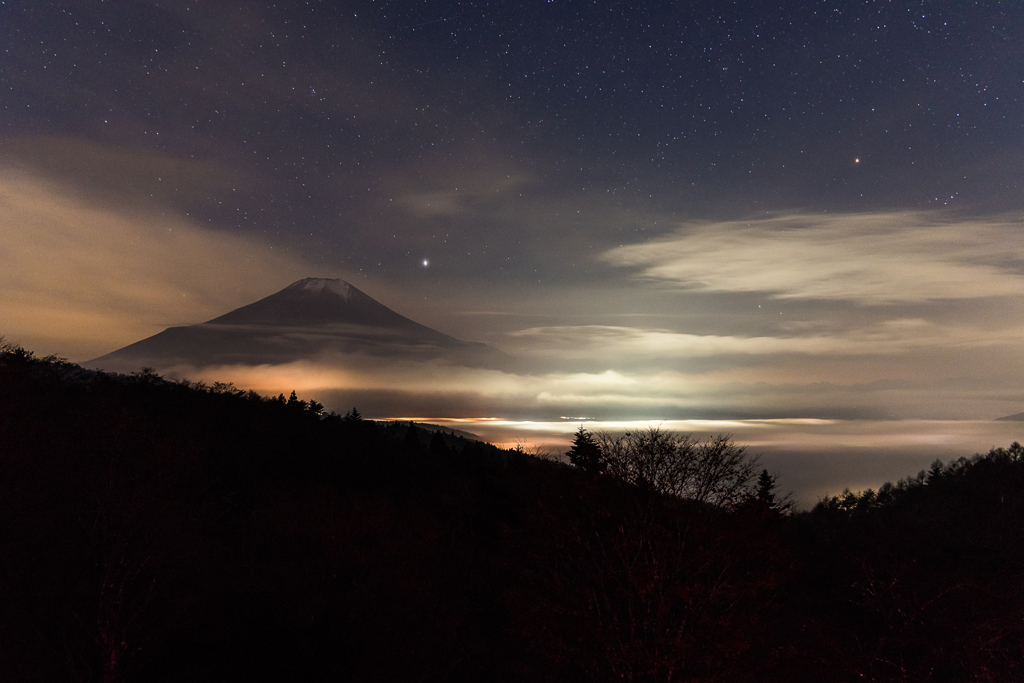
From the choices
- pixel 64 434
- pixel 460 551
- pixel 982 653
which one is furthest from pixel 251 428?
pixel 982 653

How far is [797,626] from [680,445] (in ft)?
133

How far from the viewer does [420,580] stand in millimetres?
37906

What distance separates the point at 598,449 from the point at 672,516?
4105mm

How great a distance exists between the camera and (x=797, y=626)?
180 ft

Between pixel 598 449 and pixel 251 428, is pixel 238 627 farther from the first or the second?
pixel 251 428

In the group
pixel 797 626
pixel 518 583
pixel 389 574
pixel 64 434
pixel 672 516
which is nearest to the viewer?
pixel 672 516

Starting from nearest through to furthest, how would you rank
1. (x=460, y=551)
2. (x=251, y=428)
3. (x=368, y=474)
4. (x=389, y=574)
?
(x=389, y=574) → (x=460, y=551) → (x=368, y=474) → (x=251, y=428)

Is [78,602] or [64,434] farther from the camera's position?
[64,434]

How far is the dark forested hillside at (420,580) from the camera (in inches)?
928

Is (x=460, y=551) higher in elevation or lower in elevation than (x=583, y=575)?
lower

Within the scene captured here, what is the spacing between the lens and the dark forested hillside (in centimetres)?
2356

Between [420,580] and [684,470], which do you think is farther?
[420,580]

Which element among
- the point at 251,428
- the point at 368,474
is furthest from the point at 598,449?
the point at 251,428

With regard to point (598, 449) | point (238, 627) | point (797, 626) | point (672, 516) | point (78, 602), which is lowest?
point (797, 626)
